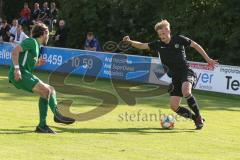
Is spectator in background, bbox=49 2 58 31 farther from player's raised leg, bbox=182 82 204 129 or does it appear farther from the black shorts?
player's raised leg, bbox=182 82 204 129

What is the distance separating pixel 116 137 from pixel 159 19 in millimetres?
16722

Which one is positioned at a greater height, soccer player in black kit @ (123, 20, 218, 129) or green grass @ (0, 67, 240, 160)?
soccer player in black kit @ (123, 20, 218, 129)

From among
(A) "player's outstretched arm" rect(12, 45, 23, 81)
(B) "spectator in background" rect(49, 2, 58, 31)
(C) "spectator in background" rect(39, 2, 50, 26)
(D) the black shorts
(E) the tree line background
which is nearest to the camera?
(A) "player's outstretched arm" rect(12, 45, 23, 81)

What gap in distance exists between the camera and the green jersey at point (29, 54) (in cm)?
1011

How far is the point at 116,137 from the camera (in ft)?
34.0

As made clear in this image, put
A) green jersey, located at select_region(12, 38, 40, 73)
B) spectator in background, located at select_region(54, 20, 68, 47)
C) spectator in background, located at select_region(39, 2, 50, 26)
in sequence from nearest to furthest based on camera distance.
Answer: green jersey, located at select_region(12, 38, 40, 73)
spectator in background, located at select_region(54, 20, 68, 47)
spectator in background, located at select_region(39, 2, 50, 26)

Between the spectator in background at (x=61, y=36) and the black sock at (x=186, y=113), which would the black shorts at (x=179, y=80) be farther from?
the spectator in background at (x=61, y=36)

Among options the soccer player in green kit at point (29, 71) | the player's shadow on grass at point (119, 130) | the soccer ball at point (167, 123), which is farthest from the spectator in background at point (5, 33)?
the soccer player in green kit at point (29, 71)

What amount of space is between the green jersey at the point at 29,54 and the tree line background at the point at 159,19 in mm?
15185

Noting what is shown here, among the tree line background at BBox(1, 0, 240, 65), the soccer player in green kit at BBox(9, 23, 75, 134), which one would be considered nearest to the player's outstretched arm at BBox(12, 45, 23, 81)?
the soccer player in green kit at BBox(9, 23, 75, 134)

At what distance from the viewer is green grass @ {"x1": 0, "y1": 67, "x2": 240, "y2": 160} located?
A: 8758 millimetres

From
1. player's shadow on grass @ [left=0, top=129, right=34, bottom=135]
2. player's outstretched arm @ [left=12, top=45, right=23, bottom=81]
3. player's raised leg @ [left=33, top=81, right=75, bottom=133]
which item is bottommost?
player's shadow on grass @ [left=0, top=129, right=34, bottom=135]

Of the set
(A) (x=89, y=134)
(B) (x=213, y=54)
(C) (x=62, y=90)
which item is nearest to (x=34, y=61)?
(A) (x=89, y=134)

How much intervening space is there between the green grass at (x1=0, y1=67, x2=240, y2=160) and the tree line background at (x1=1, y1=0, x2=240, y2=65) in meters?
10.2
